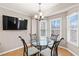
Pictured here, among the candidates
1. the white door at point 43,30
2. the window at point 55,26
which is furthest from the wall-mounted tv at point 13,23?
the window at point 55,26

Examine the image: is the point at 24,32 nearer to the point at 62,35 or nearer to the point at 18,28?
the point at 18,28

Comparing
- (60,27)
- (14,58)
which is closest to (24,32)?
(60,27)

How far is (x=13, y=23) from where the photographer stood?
15.0 feet

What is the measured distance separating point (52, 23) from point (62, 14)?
1.10 meters

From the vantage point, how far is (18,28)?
16.2ft

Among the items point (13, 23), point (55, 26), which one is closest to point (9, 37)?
point (13, 23)

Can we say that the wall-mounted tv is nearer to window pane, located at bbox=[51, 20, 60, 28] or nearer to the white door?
the white door

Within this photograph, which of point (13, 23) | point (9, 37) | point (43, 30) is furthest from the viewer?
point (43, 30)

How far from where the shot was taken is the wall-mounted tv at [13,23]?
4094mm

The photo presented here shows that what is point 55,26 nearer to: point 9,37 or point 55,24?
point 55,24

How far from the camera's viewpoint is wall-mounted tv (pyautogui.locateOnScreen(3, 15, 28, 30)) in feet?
13.4

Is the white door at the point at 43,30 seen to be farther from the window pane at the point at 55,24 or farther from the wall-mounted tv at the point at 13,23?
the wall-mounted tv at the point at 13,23

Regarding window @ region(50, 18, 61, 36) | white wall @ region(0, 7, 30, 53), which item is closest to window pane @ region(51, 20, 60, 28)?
window @ region(50, 18, 61, 36)

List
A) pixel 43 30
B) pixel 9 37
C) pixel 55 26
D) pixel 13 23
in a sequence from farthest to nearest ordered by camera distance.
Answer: pixel 43 30 < pixel 55 26 < pixel 13 23 < pixel 9 37
